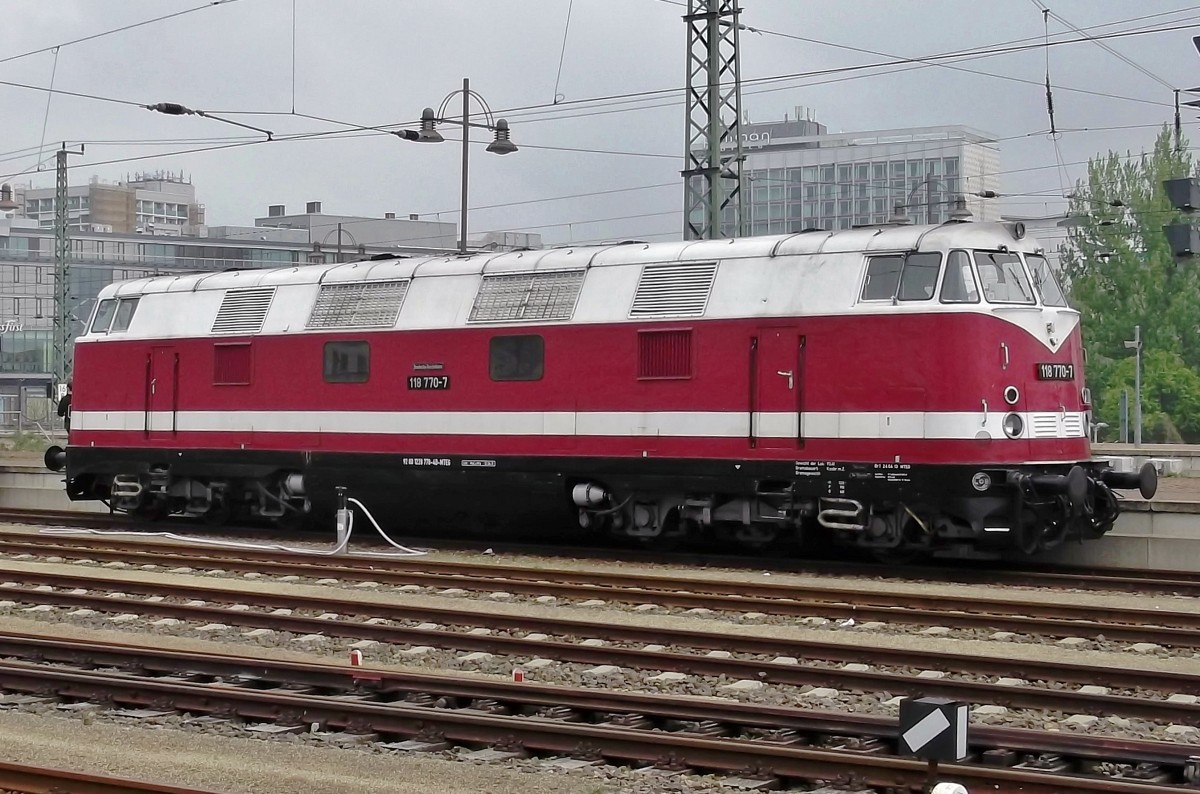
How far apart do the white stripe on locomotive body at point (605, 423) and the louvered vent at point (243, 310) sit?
1384 mm

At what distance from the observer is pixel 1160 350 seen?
58.7 meters

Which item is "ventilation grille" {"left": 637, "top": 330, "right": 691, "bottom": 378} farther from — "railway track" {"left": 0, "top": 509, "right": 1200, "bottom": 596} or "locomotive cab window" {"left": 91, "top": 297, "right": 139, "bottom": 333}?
"locomotive cab window" {"left": 91, "top": 297, "right": 139, "bottom": 333}

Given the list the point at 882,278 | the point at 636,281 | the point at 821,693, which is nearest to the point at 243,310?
the point at 636,281

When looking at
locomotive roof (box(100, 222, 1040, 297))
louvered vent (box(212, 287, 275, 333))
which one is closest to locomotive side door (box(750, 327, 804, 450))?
locomotive roof (box(100, 222, 1040, 297))

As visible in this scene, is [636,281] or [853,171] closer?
[636,281]

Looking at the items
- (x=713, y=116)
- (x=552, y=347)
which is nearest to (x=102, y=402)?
(x=552, y=347)

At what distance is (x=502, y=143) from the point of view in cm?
3173

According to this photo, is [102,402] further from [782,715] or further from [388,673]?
[782,715]

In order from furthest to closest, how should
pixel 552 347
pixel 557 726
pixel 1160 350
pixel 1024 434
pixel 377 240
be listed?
pixel 377 240 → pixel 1160 350 → pixel 552 347 → pixel 1024 434 → pixel 557 726

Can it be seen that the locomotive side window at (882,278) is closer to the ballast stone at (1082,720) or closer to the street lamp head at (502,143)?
the ballast stone at (1082,720)

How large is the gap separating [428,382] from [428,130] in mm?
10530

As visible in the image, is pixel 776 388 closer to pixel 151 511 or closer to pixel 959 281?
pixel 959 281

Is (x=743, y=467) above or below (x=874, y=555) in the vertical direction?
above

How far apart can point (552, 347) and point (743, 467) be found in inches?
134
